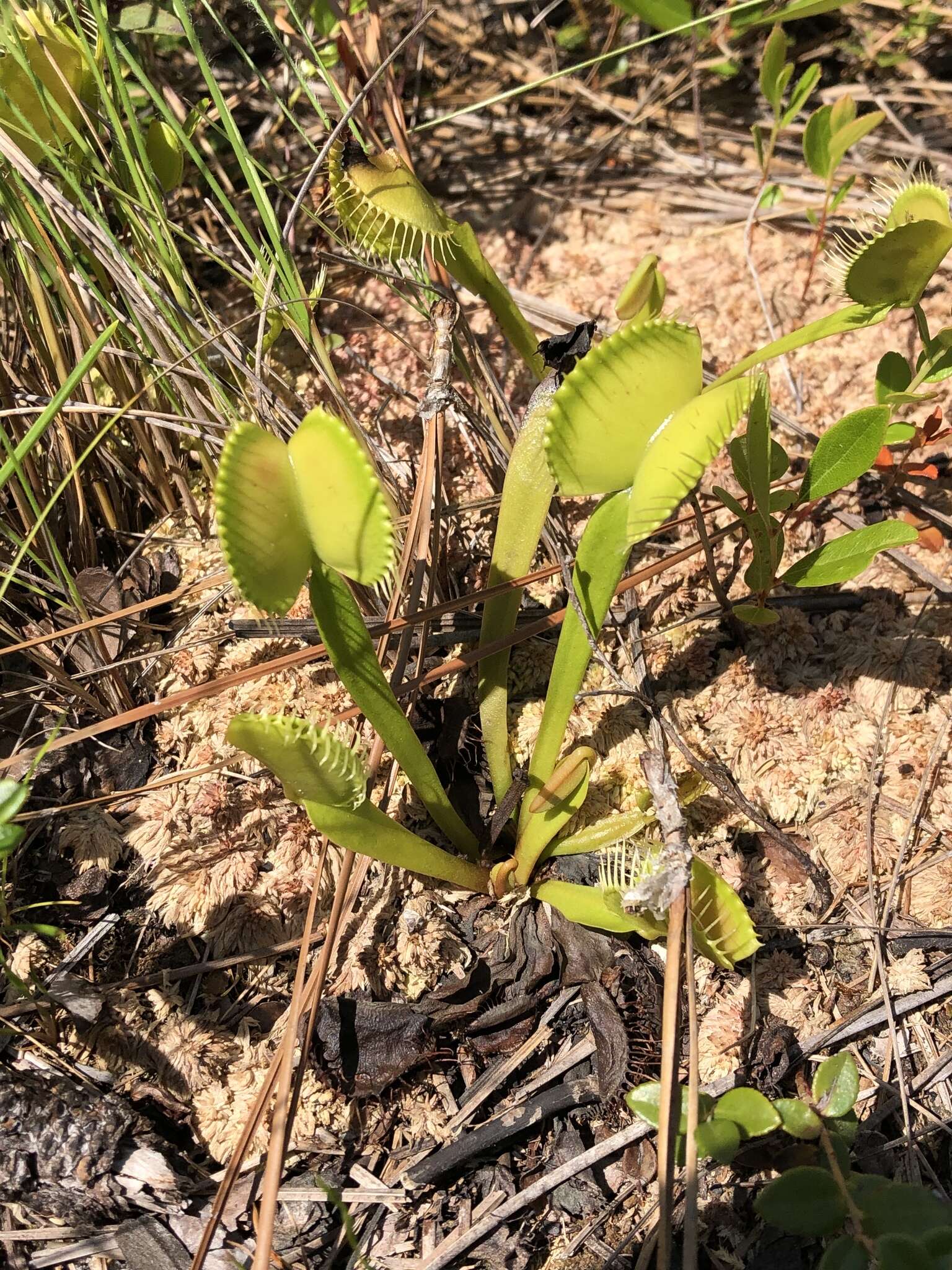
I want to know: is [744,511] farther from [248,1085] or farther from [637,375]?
[248,1085]

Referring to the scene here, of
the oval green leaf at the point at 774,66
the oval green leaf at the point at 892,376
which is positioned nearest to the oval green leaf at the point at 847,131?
the oval green leaf at the point at 774,66

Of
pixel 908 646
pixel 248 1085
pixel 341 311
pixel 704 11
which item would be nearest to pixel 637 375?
pixel 908 646

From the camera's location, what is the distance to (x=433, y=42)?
8.47 ft

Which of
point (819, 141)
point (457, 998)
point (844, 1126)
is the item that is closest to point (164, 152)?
point (819, 141)

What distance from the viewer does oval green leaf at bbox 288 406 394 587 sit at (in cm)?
91

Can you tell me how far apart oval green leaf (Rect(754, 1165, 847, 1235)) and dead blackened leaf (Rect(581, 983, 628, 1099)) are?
0.29m

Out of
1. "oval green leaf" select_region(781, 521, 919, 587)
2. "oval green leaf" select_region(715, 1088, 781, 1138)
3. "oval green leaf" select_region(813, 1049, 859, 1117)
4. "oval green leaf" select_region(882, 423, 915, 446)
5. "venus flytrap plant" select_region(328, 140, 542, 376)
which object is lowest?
"oval green leaf" select_region(715, 1088, 781, 1138)

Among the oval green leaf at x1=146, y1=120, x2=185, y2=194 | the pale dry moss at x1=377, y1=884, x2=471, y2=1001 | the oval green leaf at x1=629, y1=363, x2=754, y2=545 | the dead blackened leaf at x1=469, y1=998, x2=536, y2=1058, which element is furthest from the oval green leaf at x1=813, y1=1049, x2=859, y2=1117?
the oval green leaf at x1=146, y1=120, x2=185, y2=194

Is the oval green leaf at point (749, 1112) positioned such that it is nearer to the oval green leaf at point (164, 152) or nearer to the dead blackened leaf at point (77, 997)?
the dead blackened leaf at point (77, 997)

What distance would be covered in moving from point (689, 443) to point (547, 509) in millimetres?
388

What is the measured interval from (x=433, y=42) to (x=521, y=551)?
6.57 ft

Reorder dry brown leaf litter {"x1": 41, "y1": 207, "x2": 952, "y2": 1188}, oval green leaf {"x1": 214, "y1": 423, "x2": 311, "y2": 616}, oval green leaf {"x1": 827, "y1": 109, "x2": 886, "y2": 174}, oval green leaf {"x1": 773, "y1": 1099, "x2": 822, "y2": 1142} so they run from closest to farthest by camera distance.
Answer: oval green leaf {"x1": 214, "y1": 423, "x2": 311, "y2": 616}, oval green leaf {"x1": 773, "y1": 1099, "x2": 822, "y2": 1142}, dry brown leaf litter {"x1": 41, "y1": 207, "x2": 952, "y2": 1188}, oval green leaf {"x1": 827, "y1": 109, "x2": 886, "y2": 174}

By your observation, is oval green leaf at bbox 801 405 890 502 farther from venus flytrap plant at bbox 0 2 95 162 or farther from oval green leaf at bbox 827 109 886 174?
venus flytrap plant at bbox 0 2 95 162

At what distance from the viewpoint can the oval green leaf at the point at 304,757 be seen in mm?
954
